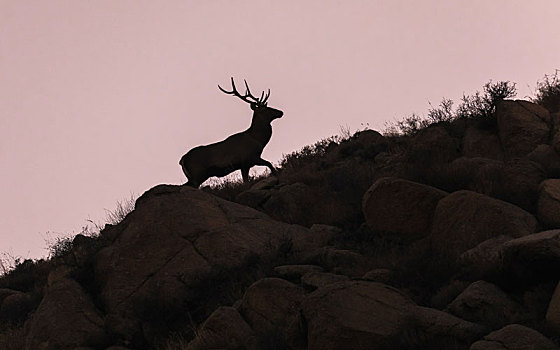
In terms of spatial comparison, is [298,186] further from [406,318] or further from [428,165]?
[406,318]

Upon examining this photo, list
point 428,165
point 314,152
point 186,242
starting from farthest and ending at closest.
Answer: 1. point 314,152
2. point 428,165
3. point 186,242

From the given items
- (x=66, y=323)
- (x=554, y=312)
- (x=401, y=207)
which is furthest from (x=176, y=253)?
(x=554, y=312)

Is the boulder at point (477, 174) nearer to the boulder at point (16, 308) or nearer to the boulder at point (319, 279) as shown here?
the boulder at point (319, 279)

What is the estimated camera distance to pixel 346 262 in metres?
11.4

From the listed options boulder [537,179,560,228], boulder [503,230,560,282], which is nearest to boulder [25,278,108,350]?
boulder [503,230,560,282]

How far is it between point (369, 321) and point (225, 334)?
223cm

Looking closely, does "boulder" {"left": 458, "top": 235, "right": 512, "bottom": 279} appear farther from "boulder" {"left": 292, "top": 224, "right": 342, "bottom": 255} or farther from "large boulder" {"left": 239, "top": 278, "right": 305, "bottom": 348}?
"boulder" {"left": 292, "top": 224, "right": 342, "bottom": 255}

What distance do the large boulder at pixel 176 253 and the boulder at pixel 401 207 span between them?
1.48m

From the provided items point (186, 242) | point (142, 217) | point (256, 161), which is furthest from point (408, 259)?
point (256, 161)

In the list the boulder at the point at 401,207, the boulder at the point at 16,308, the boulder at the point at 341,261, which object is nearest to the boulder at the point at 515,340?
the boulder at the point at 341,261

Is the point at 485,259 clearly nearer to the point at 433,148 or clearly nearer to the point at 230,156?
the point at 433,148

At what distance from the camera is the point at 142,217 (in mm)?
13703

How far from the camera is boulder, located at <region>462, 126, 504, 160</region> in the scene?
15.1m

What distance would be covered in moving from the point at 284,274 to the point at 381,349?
2.98 m
